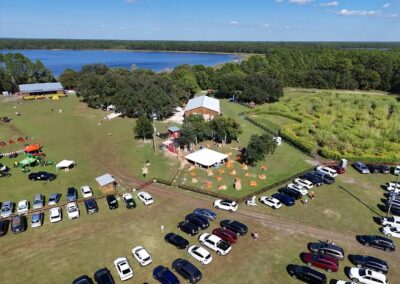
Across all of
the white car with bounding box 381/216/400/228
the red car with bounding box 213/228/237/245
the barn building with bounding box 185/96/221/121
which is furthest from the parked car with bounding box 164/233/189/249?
the barn building with bounding box 185/96/221/121

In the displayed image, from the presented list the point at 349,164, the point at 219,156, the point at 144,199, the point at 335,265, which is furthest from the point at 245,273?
the point at 349,164

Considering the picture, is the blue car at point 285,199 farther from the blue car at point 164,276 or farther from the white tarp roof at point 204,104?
the white tarp roof at point 204,104

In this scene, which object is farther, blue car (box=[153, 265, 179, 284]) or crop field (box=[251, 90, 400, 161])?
crop field (box=[251, 90, 400, 161])

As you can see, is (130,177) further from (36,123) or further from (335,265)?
(36,123)

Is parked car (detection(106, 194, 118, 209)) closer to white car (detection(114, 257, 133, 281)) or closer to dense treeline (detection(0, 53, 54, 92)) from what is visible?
white car (detection(114, 257, 133, 281))

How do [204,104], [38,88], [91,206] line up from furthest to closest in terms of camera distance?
1. [38,88]
2. [204,104]
3. [91,206]

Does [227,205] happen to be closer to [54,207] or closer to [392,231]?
[392,231]

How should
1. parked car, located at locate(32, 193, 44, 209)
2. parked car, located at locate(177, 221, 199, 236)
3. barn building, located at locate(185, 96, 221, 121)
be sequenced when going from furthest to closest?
barn building, located at locate(185, 96, 221, 121), parked car, located at locate(32, 193, 44, 209), parked car, located at locate(177, 221, 199, 236)

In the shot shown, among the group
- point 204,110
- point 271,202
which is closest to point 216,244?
point 271,202
